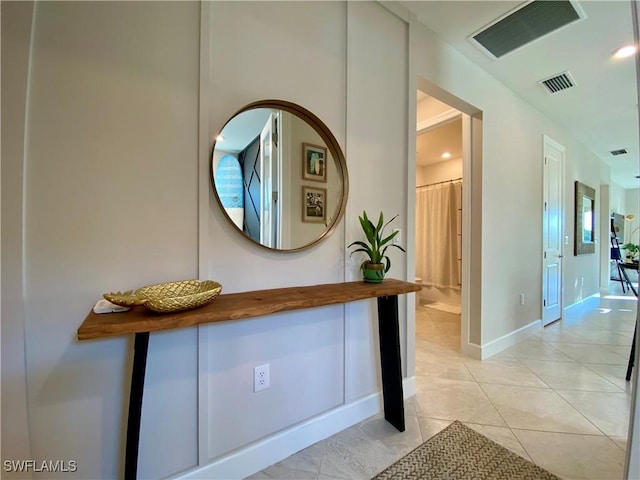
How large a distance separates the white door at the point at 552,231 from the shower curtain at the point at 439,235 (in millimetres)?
1032

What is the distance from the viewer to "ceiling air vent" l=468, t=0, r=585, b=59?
1.78m

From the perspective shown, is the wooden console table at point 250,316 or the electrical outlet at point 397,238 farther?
the electrical outlet at point 397,238

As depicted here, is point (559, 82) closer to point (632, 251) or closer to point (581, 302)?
point (581, 302)

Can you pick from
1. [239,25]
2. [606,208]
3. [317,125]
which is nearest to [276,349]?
[317,125]

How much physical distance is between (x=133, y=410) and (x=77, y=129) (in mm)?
1000

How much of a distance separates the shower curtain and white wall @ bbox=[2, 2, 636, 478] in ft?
9.44

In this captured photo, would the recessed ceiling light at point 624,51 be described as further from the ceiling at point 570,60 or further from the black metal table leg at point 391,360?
the black metal table leg at point 391,360

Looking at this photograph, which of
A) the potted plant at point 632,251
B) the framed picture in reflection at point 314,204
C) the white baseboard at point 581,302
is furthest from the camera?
the potted plant at point 632,251

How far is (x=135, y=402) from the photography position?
94 centimetres

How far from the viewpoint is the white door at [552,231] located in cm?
332

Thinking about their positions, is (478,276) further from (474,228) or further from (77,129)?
(77,129)

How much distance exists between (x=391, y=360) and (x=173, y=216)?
A: 1.37 meters

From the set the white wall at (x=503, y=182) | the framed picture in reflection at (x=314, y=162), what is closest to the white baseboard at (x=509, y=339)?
the white wall at (x=503, y=182)

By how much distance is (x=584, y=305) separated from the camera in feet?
14.6
